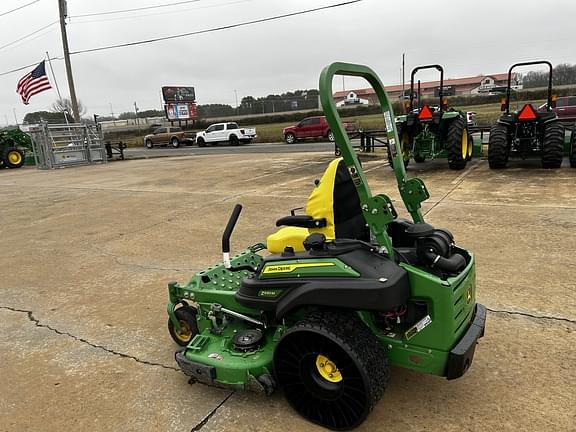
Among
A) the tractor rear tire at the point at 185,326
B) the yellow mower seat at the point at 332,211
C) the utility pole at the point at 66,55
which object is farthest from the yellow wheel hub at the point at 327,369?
the utility pole at the point at 66,55

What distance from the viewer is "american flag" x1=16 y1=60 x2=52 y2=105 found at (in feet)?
69.7

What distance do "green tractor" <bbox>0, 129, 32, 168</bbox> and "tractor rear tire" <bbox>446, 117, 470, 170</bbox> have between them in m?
20.4

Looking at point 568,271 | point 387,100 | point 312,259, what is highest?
point 387,100

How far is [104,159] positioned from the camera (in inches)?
839

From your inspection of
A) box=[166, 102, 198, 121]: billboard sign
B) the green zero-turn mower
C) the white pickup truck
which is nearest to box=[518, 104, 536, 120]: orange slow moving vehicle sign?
the green zero-turn mower

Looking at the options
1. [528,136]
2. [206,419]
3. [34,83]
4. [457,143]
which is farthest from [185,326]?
[34,83]

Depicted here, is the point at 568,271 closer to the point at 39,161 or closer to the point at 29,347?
the point at 29,347

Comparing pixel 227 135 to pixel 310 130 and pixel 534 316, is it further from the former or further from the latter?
pixel 534 316

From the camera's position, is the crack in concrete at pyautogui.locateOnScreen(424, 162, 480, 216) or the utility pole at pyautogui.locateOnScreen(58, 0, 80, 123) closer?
the crack in concrete at pyautogui.locateOnScreen(424, 162, 480, 216)

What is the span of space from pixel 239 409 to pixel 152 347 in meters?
1.11

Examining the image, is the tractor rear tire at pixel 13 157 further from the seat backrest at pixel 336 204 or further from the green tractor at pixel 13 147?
the seat backrest at pixel 336 204

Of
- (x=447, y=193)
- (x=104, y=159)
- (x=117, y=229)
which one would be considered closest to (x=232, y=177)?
(x=117, y=229)

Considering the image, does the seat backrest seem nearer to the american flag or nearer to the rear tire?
the american flag

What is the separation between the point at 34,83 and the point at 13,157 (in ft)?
12.2
